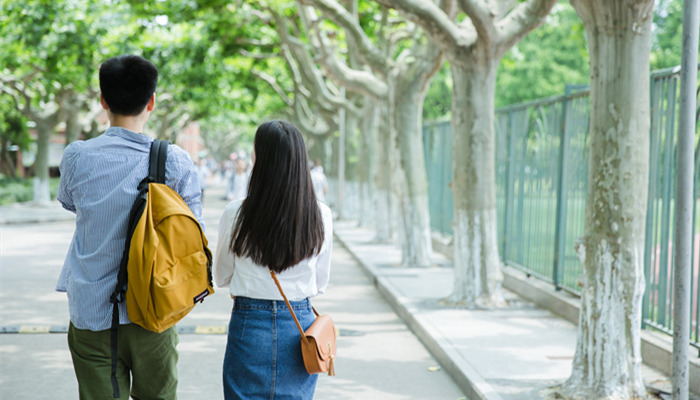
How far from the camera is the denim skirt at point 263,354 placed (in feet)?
10.4

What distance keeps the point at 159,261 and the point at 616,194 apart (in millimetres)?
3521

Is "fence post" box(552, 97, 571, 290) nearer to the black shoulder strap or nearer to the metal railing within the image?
the metal railing

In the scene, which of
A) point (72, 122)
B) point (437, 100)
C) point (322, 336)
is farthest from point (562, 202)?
point (437, 100)

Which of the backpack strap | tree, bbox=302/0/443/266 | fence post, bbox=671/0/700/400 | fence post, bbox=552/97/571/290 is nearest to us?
the backpack strap

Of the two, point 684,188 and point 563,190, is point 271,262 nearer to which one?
point 684,188

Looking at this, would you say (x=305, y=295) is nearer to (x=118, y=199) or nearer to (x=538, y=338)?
(x=118, y=199)

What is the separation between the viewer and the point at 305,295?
328 centimetres

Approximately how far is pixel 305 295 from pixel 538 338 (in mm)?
4891

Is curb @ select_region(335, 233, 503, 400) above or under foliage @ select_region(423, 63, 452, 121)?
under

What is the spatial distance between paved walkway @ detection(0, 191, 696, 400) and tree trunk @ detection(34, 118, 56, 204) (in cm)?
2230

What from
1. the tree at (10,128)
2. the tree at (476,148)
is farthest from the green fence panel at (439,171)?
the tree at (10,128)

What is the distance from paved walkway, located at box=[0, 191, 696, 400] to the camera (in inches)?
236

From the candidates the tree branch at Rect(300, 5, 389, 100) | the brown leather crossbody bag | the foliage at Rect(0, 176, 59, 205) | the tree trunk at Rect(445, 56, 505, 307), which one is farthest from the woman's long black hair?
the foliage at Rect(0, 176, 59, 205)

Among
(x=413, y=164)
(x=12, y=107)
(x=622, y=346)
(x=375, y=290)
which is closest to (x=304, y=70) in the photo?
(x=413, y=164)
